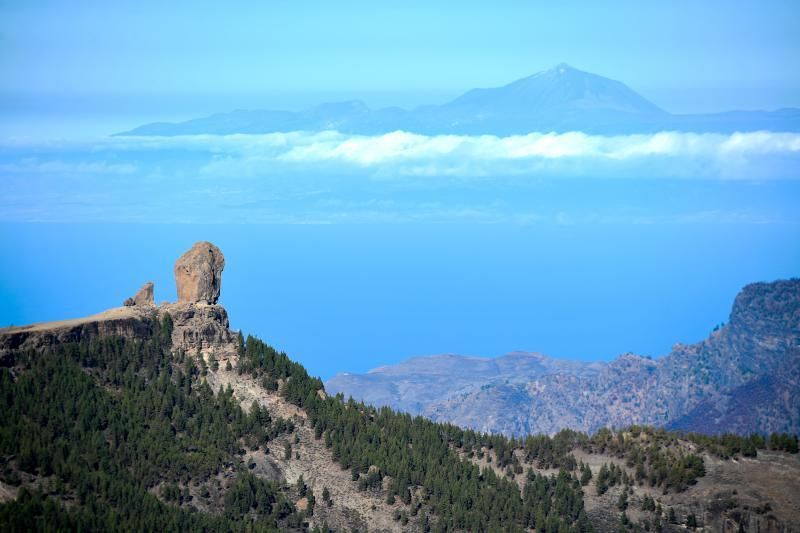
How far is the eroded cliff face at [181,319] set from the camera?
134 m

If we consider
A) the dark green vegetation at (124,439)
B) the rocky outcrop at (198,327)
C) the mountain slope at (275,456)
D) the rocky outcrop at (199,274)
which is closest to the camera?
the dark green vegetation at (124,439)

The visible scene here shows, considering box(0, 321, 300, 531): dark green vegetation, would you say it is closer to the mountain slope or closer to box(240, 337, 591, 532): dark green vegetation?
the mountain slope

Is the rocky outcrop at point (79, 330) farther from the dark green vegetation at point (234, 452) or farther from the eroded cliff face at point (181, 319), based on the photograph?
the dark green vegetation at point (234, 452)

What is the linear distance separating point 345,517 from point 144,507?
60.8ft

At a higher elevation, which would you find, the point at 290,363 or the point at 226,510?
the point at 290,363

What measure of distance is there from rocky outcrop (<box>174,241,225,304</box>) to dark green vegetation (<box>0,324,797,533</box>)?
5238 millimetres

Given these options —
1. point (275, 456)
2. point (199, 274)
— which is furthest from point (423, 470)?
point (199, 274)

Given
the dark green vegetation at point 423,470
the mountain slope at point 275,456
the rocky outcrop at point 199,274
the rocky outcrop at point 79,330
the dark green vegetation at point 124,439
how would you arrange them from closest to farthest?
the dark green vegetation at point 124,439 → the mountain slope at point 275,456 → the rocky outcrop at point 79,330 → the dark green vegetation at point 423,470 → the rocky outcrop at point 199,274

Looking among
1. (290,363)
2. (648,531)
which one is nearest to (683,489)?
(648,531)

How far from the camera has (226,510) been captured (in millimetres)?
126625

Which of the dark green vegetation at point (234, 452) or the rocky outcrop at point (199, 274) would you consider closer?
the dark green vegetation at point (234, 452)

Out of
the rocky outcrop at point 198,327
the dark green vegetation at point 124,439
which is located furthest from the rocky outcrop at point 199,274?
the dark green vegetation at point 124,439

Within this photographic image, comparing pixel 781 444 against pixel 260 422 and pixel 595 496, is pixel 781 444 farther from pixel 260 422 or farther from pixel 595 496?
pixel 260 422

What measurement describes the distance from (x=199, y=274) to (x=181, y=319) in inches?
187
